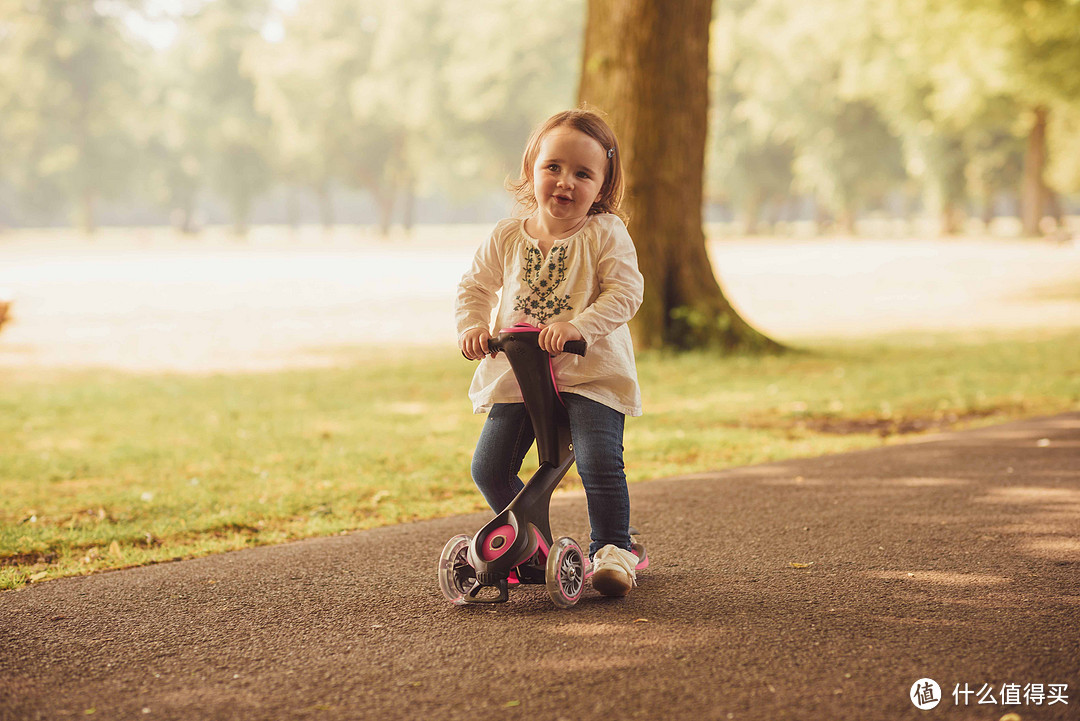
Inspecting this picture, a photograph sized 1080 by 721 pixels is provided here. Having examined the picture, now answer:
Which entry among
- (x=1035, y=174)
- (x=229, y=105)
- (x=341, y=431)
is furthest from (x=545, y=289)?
(x=229, y=105)

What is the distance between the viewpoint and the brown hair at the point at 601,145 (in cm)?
367

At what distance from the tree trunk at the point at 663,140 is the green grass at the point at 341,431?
1.51 feet

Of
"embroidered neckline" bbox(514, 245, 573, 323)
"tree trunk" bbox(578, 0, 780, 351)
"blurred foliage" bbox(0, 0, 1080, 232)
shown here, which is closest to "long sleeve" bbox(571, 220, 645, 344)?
"embroidered neckline" bbox(514, 245, 573, 323)

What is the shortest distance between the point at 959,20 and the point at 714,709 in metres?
23.3

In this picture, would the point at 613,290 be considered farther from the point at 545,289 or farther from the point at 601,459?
the point at 601,459

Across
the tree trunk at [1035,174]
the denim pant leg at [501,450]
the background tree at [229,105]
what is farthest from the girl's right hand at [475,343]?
the background tree at [229,105]

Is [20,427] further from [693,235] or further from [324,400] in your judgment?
[693,235]

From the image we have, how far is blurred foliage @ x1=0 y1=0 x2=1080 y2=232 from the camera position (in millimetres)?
43625

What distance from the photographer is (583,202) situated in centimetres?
365

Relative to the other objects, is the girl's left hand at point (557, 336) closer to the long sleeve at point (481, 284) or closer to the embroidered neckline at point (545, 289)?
the embroidered neckline at point (545, 289)

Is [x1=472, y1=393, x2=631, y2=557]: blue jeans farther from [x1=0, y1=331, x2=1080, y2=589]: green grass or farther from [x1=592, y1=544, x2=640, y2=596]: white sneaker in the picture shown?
[x1=0, y1=331, x2=1080, y2=589]: green grass

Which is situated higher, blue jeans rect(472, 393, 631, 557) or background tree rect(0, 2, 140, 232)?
background tree rect(0, 2, 140, 232)

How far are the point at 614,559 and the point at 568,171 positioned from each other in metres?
1.29

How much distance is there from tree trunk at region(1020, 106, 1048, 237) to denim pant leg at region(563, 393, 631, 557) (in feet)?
119
